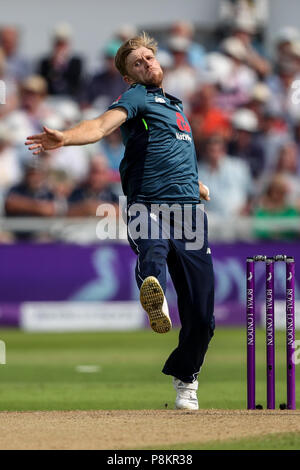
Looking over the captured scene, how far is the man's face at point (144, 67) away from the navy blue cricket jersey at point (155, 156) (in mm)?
57

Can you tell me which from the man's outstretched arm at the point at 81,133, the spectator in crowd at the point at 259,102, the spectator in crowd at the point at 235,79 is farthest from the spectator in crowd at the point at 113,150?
the man's outstretched arm at the point at 81,133

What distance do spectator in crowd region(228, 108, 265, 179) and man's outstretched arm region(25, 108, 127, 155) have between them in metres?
9.56

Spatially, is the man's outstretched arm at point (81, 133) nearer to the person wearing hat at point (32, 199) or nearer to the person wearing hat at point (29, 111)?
the person wearing hat at point (32, 199)

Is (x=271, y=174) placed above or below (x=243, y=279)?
above

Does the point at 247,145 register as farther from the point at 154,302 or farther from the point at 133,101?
the point at 154,302

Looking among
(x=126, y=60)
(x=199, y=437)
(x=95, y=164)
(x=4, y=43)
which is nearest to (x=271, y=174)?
(x=95, y=164)

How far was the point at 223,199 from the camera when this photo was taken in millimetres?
15289

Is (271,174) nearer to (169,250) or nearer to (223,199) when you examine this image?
(223,199)

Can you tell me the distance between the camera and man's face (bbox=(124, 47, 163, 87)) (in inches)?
275

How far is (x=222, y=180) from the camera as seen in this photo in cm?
1523

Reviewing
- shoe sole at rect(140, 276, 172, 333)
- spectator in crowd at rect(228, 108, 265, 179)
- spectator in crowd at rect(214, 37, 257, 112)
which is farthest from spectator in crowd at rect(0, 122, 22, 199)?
shoe sole at rect(140, 276, 172, 333)

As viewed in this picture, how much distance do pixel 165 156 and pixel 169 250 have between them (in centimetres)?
60

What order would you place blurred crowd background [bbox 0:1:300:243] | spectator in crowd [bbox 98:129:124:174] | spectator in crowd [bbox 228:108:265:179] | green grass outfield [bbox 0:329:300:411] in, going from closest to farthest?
green grass outfield [bbox 0:329:300:411] < blurred crowd background [bbox 0:1:300:243] < spectator in crowd [bbox 98:129:124:174] < spectator in crowd [bbox 228:108:265:179]

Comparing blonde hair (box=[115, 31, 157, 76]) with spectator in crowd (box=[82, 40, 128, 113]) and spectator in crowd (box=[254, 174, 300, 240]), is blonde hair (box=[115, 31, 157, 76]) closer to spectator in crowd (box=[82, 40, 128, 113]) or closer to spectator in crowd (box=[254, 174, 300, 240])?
spectator in crowd (box=[254, 174, 300, 240])
